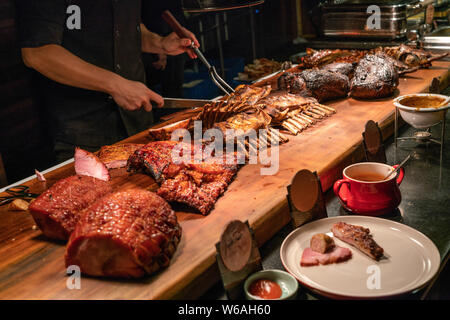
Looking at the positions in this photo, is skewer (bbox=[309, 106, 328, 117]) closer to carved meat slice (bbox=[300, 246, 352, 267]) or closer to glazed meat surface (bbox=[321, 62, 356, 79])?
glazed meat surface (bbox=[321, 62, 356, 79])

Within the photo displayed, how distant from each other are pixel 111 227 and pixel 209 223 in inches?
20.5

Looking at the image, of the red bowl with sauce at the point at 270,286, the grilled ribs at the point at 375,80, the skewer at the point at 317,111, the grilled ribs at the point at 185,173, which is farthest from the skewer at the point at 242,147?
the grilled ribs at the point at 375,80

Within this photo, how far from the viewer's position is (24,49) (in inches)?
127

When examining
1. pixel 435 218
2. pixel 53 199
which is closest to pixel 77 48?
pixel 53 199

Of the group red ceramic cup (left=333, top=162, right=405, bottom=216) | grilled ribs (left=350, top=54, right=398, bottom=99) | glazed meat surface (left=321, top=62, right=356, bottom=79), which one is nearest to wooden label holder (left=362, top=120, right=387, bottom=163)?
red ceramic cup (left=333, top=162, right=405, bottom=216)

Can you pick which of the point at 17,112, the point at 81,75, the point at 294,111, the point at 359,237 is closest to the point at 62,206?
the point at 359,237

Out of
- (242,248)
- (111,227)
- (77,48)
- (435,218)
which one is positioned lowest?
(435,218)

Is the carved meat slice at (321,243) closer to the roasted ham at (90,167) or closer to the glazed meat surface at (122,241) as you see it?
the glazed meat surface at (122,241)

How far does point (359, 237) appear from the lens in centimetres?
176

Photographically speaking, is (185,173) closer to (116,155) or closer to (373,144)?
(116,155)

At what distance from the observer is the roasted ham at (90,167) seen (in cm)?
258

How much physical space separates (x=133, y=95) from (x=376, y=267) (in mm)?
2309

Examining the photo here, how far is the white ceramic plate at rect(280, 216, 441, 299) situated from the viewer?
1.54 metres
